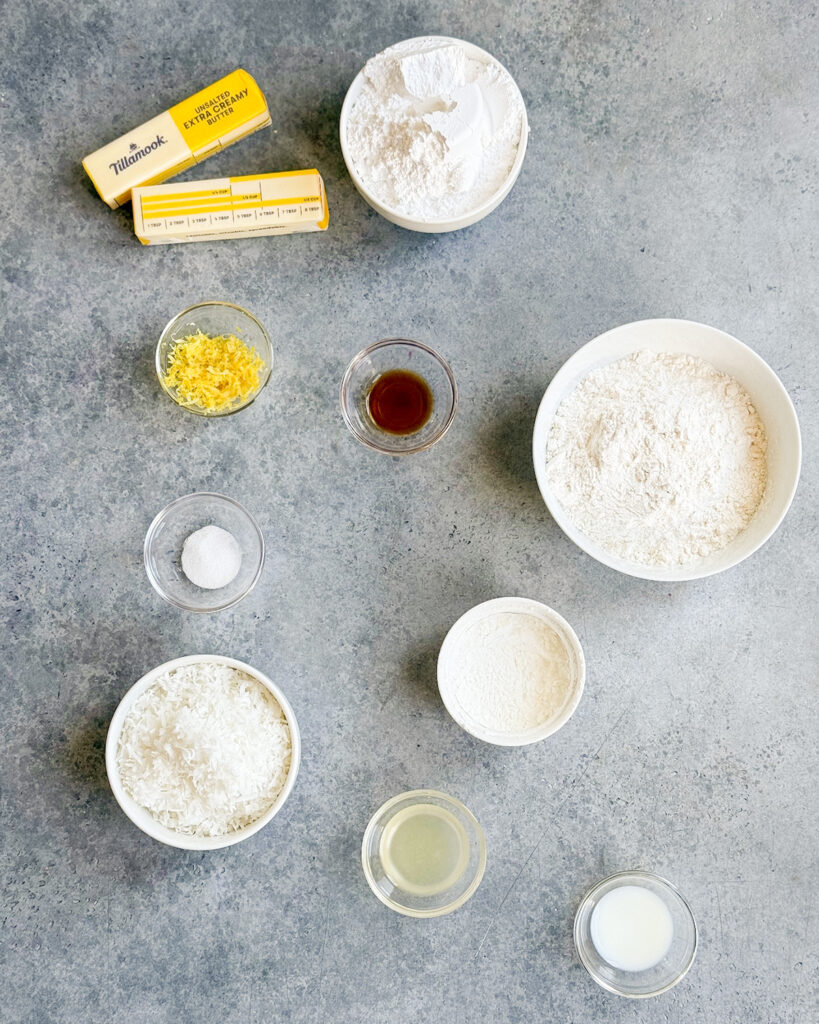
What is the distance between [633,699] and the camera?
5.64ft

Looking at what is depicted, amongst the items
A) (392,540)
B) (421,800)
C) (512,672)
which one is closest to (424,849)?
(421,800)

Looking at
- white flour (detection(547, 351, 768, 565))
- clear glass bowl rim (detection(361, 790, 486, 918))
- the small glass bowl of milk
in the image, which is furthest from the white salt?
the small glass bowl of milk

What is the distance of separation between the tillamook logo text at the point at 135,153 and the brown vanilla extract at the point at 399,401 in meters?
0.69

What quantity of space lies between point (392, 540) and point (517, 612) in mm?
322

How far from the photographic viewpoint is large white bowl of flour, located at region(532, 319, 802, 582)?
1.53 m

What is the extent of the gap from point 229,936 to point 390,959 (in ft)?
1.19

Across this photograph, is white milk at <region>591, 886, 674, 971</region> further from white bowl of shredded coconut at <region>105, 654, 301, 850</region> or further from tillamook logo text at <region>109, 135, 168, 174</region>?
tillamook logo text at <region>109, 135, 168, 174</region>

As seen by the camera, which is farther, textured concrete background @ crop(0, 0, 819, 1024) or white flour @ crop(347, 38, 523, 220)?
textured concrete background @ crop(0, 0, 819, 1024)

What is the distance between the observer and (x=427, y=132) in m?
1.50

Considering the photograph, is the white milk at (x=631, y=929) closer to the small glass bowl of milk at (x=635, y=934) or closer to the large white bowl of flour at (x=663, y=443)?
the small glass bowl of milk at (x=635, y=934)

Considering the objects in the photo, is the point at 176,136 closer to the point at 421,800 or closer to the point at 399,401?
the point at 399,401

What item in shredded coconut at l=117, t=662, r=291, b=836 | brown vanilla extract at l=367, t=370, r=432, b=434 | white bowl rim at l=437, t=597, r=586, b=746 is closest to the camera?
shredded coconut at l=117, t=662, r=291, b=836

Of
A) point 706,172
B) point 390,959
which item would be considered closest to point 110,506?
point 390,959

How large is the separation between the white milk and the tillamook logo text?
1906mm
